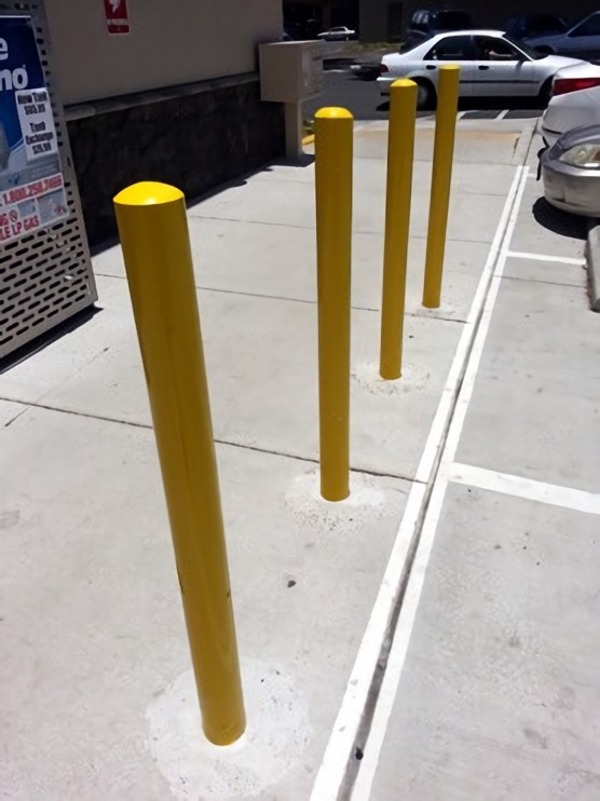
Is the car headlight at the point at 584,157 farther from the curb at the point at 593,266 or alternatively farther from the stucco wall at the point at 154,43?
the stucco wall at the point at 154,43

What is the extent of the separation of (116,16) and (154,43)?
0.69 meters

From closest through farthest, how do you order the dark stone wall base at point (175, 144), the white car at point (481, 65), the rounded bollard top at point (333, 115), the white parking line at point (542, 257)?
the rounded bollard top at point (333, 115), the white parking line at point (542, 257), the dark stone wall base at point (175, 144), the white car at point (481, 65)

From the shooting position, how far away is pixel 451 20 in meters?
21.3

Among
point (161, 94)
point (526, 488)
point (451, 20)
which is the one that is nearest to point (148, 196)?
point (526, 488)

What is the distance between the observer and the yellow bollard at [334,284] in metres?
2.15

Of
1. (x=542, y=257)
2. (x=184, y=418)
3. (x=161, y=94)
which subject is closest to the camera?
(x=184, y=418)

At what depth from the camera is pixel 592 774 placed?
1.84 m

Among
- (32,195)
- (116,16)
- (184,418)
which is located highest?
(116,16)

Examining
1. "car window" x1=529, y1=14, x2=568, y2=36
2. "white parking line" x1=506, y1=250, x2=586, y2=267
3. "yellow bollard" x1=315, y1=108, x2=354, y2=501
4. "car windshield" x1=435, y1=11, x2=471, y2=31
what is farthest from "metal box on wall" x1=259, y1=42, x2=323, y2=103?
"car window" x1=529, y1=14, x2=568, y2=36

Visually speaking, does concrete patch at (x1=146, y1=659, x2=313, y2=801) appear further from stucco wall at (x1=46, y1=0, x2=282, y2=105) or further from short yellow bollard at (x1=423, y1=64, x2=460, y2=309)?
stucco wall at (x1=46, y1=0, x2=282, y2=105)

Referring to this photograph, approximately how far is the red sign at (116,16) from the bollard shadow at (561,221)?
382cm

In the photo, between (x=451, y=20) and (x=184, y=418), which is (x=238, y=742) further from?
(x=451, y=20)

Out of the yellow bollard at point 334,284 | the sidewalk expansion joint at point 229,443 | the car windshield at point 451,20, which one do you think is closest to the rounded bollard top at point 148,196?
the yellow bollard at point 334,284

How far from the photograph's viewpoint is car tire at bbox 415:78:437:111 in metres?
13.4
